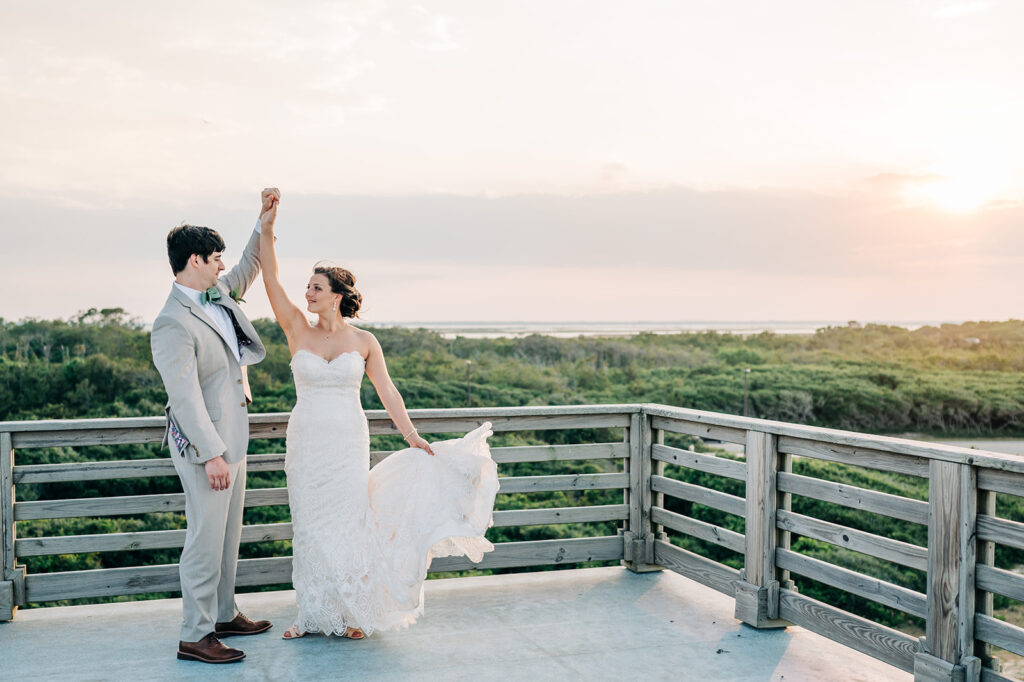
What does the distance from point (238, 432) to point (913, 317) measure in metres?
56.2

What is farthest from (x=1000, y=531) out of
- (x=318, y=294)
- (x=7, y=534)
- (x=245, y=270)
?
(x=7, y=534)

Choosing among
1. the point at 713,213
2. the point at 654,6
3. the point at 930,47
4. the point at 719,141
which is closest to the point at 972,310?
the point at 713,213

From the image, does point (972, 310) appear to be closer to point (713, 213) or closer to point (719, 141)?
point (713, 213)

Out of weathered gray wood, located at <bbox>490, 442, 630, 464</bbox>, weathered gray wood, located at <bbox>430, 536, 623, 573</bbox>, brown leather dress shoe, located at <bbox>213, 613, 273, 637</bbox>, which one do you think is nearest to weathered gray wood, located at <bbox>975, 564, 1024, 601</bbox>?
weathered gray wood, located at <bbox>490, 442, 630, 464</bbox>

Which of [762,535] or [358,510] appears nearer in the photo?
[358,510]

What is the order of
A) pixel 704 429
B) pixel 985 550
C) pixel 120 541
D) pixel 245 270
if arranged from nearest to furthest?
pixel 985 550, pixel 245 270, pixel 120 541, pixel 704 429

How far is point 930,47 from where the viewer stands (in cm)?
1025

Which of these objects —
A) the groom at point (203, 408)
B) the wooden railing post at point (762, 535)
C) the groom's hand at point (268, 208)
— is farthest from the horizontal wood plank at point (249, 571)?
the groom's hand at point (268, 208)

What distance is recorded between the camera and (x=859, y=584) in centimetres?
362

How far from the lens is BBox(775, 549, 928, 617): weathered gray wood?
3369 mm

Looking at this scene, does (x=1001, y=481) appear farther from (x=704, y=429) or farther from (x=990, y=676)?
(x=704, y=429)

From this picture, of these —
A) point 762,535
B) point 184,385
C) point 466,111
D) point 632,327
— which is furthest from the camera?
point 632,327

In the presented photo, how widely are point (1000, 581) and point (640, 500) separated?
2.36m

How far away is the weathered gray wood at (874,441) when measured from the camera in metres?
3.01
